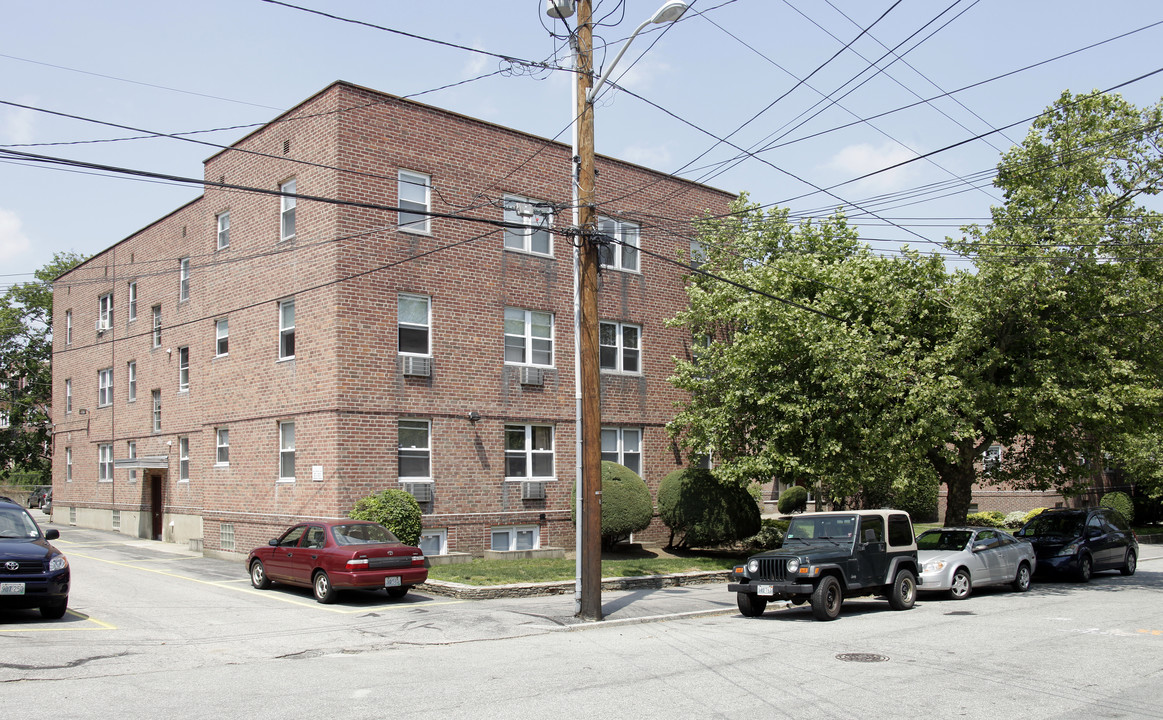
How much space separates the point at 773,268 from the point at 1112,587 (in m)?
9.95

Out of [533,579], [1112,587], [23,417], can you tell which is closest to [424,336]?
[533,579]

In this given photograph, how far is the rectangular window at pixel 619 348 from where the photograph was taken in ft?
83.0

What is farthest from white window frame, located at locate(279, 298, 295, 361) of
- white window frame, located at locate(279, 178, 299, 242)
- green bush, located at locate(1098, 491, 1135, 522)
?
green bush, located at locate(1098, 491, 1135, 522)

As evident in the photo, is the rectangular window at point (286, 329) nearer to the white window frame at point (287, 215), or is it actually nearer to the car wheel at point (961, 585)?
the white window frame at point (287, 215)

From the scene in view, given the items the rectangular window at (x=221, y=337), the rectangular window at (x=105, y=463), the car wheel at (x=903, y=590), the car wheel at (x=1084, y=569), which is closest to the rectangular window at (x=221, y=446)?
the rectangular window at (x=221, y=337)

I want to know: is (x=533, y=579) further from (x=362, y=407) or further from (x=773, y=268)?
(x=773, y=268)

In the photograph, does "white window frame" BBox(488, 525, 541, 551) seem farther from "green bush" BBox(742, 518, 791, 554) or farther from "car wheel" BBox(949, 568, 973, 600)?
"car wheel" BBox(949, 568, 973, 600)

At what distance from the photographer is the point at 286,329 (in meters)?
21.8

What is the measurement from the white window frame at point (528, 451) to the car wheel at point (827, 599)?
32.8 ft

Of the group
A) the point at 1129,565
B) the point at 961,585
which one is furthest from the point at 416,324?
the point at 1129,565

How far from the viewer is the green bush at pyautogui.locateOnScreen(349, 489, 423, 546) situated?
1877 centimetres

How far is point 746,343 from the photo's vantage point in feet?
66.3

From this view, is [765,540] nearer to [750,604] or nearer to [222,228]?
[750,604]

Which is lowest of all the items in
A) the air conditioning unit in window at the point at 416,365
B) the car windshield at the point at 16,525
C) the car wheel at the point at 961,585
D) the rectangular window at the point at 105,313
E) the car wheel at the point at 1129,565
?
the car wheel at the point at 1129,565
